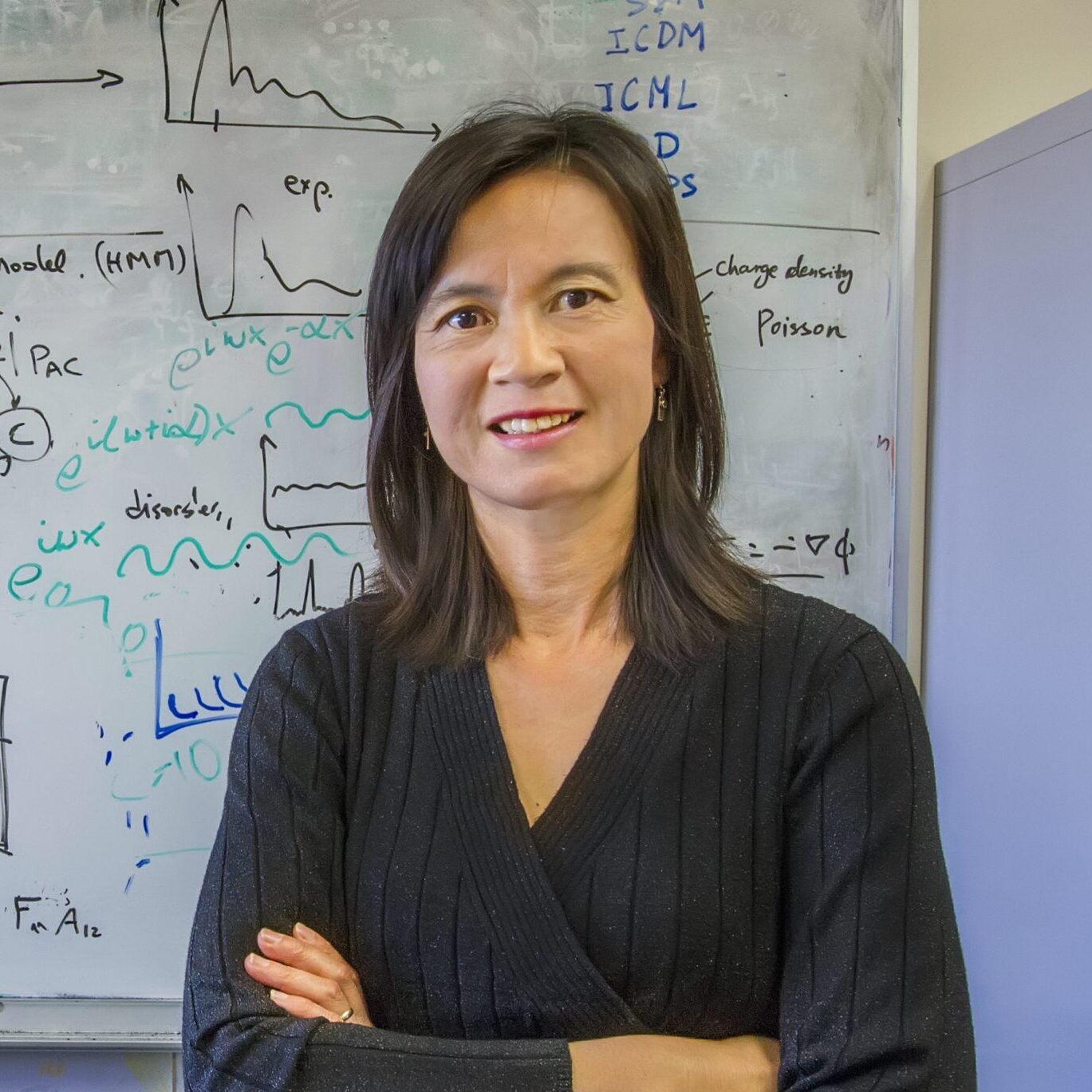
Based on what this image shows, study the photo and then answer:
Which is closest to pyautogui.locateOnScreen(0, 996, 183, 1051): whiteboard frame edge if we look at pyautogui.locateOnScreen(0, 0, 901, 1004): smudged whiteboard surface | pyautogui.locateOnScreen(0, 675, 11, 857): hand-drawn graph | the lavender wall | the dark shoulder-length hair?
A: pyautogui.locateOnScreen(0, 0, 901, 1004): smudged whiteboard surface

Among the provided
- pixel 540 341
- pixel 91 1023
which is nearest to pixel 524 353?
pixel 540 341

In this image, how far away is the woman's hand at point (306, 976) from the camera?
89cm

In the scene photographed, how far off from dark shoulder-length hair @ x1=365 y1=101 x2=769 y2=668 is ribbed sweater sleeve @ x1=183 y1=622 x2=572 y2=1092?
128 mm

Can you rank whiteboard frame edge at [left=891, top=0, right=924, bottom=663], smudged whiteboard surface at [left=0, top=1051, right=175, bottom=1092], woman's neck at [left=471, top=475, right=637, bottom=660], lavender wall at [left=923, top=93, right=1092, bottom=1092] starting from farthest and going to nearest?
1. smudged whiteboard surface at [left=0, top=1051, right=175, bottom=1092]
2. whiteboard frame edge at [left=891, top=0, right=924, bottom=663]
3. lavender wall at [left=923, top=93, right=1092, bottom=1092]
4. woman's neck at [left=471, top=475, right=637, bottom=660]

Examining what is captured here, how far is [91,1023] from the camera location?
5.27 ft

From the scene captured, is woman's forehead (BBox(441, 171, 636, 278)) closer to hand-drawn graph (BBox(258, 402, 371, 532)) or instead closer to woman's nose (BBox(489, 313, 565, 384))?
woman's nose (BBox(489, 313, 565, 384))

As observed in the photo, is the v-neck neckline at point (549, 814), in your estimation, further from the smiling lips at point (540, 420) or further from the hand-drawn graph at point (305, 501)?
the hand-drawn graph at point (305, 501)

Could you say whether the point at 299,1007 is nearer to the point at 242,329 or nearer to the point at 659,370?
the point at 659,370

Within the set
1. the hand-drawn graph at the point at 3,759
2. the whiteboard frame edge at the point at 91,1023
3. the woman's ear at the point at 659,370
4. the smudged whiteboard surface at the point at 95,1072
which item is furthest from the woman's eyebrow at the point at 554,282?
the smudged whiteboard surface at the point at 95,1072

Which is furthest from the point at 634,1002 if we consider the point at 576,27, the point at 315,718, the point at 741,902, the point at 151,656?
the point at 576,27

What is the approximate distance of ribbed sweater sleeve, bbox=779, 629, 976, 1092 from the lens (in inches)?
32.4

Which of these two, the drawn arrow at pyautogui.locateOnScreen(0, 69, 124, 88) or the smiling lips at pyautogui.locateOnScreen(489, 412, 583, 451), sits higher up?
the drawn arrow at pyautogui.locateOnScreen(0, 69, 124, 88)

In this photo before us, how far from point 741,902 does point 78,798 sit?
116cm

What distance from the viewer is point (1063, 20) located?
5.28 feet
